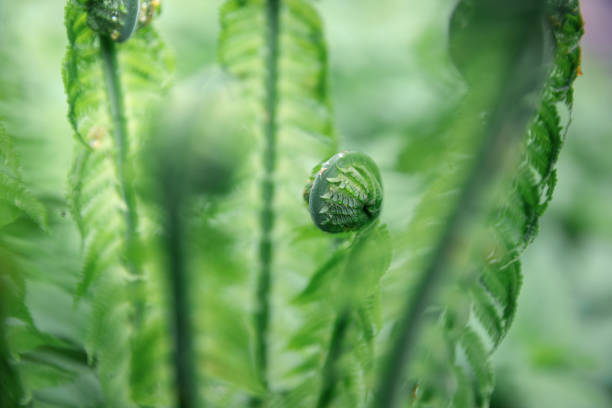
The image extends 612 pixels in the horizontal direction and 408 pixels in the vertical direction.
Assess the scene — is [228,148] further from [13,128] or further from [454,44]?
[13,128]

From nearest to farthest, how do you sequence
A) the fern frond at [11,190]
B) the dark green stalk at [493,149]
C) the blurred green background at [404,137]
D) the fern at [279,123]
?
the dark green stalk at [493,149] → the fern frond at [11,190] → the fern at [279,123] → the blurred green background at [404,137]

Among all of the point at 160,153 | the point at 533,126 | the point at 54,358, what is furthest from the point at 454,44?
the point at 54,358

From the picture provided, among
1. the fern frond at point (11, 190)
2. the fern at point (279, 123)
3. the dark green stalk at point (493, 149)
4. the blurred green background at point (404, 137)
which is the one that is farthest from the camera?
the blurred green background at point (404, 137)

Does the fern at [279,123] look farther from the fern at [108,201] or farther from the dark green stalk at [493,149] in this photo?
the dark green stalk at [493,149]

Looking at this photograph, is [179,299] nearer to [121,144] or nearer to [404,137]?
[121,144]

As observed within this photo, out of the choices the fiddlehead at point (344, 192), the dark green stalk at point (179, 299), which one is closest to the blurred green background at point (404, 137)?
the fiddlehead at point (344, 192)
